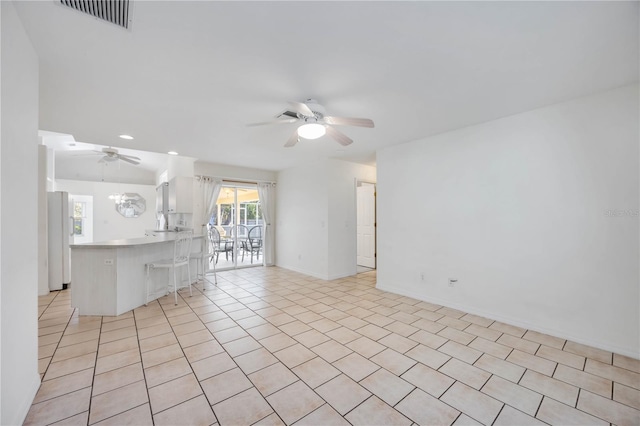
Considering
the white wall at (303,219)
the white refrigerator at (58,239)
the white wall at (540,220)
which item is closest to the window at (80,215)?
the white refrigerator at (58,239)

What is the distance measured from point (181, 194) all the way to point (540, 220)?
5740 mm

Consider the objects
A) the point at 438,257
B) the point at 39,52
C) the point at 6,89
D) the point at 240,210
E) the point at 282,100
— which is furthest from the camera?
the point at 240,210

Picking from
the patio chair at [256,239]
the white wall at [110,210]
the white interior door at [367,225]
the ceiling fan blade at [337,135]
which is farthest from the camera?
the white wall at [110,210]

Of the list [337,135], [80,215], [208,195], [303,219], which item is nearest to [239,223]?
[208,195]

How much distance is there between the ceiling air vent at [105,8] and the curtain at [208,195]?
14.7 feet

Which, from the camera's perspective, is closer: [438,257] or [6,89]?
[6,89]

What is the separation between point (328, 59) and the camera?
6.63ft

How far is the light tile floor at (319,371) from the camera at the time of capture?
1.72 metres

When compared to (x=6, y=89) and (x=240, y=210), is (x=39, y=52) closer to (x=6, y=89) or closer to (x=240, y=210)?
(x=6, y=89)

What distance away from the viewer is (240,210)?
23.6 ft

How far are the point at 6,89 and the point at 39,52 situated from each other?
75cm

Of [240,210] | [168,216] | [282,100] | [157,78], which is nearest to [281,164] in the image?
[240,210]

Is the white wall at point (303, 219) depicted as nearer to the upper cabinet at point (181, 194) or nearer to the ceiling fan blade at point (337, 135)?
the upper cabinet at point (181, 194)

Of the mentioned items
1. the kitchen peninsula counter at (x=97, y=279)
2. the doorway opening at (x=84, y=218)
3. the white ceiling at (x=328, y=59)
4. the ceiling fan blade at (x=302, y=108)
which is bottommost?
the kitchen peninsula counter at (x=97, y=279)
